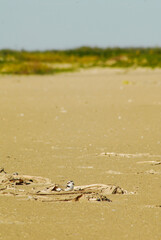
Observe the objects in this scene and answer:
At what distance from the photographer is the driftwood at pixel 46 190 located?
14.7 ft

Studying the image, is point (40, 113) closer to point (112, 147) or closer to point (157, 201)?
point (112, 147)

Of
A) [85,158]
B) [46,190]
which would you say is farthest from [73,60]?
[46,190]

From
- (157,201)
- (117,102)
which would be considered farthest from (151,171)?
(117,102)

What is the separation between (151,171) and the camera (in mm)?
5527

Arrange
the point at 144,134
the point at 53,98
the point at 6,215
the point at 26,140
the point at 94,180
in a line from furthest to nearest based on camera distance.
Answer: the point at 53,98
the point at 144,134
the point at 26,140
the point at 94,180
the point at 6,215

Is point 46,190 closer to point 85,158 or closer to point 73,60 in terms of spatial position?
point 85,158

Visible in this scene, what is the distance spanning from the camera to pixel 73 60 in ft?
121

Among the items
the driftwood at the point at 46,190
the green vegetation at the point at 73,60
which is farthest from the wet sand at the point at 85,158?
the green vegetation at the point at 73,60

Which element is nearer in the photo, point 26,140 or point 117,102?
point 26,140

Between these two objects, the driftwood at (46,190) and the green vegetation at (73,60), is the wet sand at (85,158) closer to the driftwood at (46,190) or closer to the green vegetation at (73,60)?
the driftwood at (46,190)

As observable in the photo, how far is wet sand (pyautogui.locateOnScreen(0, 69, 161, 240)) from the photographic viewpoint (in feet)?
12.6

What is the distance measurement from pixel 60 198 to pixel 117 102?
7837 millimetres

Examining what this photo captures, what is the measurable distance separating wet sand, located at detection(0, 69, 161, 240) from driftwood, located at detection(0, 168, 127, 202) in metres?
0.10

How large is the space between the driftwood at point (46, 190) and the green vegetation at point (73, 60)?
62.0 feet
